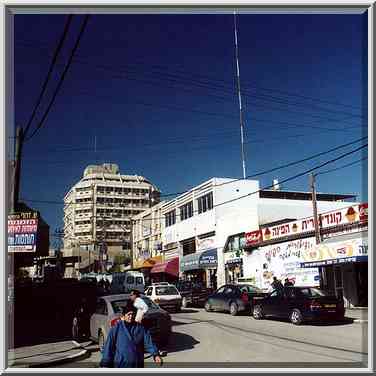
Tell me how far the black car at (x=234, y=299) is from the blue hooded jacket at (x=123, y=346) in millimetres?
15084

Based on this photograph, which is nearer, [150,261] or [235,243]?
[235,243]

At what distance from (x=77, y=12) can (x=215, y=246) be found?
31817 mm

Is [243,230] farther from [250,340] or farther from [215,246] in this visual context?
[250,340]

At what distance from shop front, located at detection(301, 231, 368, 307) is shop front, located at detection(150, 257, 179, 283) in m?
20.1

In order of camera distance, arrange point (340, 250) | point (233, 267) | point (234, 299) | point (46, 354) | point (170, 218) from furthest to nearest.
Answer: point (170, 218) < point (233, 267) < point (340, 250) < point (234, 299) < point (46, 354)

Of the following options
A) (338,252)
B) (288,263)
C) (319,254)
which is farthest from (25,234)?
(288,263)

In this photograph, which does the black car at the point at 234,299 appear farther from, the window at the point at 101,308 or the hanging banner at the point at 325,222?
the window at the point at 101,308

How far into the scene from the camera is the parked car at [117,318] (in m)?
12.5

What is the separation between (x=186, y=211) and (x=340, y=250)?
2390 cm

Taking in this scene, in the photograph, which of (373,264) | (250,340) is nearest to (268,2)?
(373,264)

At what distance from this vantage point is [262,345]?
12.5 metres

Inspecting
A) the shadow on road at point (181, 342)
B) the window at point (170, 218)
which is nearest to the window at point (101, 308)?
the shadow on road at point (181, 342)

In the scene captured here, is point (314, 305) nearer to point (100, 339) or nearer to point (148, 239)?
point (100, 339)

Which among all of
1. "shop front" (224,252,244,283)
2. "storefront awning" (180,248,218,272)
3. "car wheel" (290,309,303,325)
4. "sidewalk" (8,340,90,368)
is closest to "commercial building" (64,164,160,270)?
"storefront awning" (180,248,218,272)
